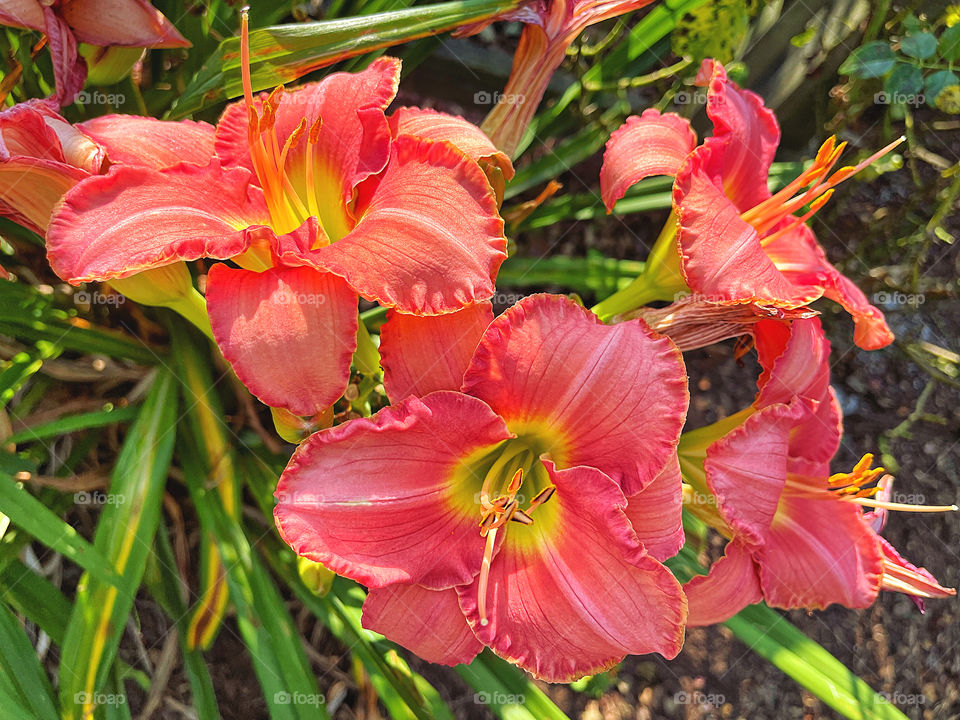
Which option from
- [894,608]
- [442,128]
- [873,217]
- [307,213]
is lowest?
[894,608]

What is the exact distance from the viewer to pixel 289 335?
29.2 inches

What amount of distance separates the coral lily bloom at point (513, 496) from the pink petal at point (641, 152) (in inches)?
9.1

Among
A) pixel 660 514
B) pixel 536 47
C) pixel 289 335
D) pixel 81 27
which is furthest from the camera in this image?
pixel 536 47

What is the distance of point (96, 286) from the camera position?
4.04 feet

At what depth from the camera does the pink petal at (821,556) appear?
96 cm

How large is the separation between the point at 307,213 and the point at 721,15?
2.84ft

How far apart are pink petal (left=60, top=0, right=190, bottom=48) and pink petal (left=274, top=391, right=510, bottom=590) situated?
644mm

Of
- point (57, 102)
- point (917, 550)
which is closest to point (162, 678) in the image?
point (57, 102)

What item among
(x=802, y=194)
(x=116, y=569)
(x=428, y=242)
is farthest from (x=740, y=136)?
(x=116, y=569)

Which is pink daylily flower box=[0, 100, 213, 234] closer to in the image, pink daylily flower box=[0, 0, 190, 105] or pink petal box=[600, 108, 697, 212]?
pink daylily flower box=[0, 0, 190, 105]

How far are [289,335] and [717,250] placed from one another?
0.51 meters

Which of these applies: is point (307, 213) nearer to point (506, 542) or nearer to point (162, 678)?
point (506, 542)

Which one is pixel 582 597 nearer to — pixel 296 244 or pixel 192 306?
pixel 296 244

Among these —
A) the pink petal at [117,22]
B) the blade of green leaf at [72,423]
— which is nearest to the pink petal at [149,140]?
the pink petal at [117,22]
